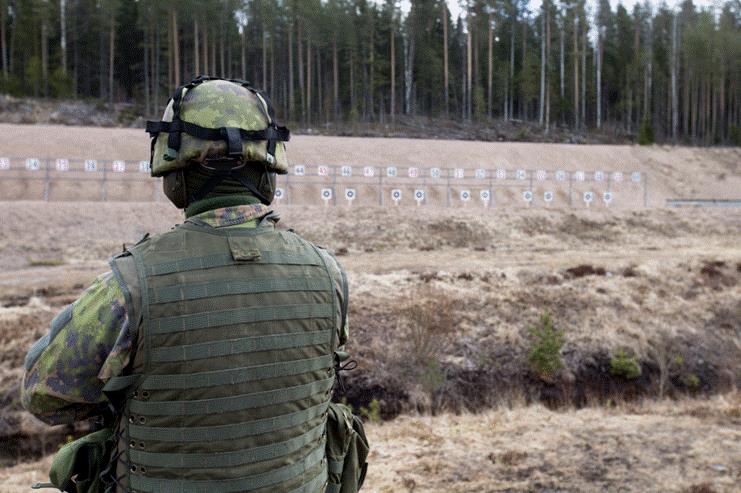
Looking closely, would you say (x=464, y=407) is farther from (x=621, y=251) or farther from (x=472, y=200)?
(x=472, y=200)

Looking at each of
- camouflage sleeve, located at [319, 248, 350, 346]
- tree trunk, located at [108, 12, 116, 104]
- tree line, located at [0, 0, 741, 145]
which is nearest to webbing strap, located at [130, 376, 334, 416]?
camouflage sleeve, located at [319, 248, 350, 346]

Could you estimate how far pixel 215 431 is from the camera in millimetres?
1816

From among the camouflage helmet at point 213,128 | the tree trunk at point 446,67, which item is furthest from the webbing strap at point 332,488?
the tree trunk at point 446,67

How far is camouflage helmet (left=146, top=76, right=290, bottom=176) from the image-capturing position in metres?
1.94

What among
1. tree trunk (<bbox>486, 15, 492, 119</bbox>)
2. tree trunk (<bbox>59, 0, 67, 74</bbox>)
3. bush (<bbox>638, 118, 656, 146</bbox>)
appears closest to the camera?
bush (<bbox>638, 118, 656, 146</bbox>)

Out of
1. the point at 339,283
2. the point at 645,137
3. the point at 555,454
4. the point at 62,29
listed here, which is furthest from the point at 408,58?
the point at 339,283

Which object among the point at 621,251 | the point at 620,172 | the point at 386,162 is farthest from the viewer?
the point at 620,172

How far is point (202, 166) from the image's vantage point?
1.97m

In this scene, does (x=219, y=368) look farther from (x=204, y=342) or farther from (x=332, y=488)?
(x=332, y=488)

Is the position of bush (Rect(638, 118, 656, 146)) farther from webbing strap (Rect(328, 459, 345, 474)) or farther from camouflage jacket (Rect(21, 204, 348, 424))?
camouflage jacket (Rect(21, 204, 348, 424))

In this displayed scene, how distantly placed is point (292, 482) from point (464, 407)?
21.7 ft

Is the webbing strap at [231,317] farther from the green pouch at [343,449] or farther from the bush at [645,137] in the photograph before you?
the bush at [645,137]

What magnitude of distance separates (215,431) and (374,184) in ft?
76.8

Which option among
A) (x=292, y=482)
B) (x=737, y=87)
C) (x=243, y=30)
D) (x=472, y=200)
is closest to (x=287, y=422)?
(x=292, y=482)
